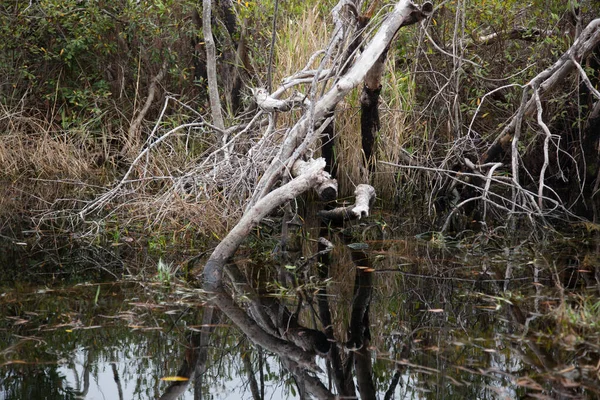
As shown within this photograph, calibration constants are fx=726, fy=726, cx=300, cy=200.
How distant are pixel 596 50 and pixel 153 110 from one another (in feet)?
17.8

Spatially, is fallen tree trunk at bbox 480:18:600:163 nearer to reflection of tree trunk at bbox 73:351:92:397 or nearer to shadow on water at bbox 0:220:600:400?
shadow on water at bbox 0:220:600:400

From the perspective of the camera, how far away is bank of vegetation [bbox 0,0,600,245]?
20.5 ft

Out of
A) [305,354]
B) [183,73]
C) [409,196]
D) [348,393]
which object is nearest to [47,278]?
[305,354]

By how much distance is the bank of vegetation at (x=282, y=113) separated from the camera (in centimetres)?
623

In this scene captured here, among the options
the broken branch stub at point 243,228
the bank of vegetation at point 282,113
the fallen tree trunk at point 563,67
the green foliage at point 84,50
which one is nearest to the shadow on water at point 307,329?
the broken branch stub at point 243,228

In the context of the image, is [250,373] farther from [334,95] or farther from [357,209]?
[334,95]

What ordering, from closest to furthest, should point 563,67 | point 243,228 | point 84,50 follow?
point 243,228
point 563,67
point 84,50

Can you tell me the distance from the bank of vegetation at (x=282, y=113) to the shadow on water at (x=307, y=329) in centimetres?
87

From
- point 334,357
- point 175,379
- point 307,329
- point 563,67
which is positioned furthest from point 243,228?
point 563,67

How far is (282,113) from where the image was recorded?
7480 millimetres

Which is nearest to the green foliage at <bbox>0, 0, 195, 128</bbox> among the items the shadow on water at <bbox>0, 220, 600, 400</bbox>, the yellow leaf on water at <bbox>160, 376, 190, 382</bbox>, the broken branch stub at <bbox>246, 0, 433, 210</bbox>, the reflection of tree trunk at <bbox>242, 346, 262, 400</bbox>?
the broken branch stub at <bbox>246, 0, 433, 210</bbox>

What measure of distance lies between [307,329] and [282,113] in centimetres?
386

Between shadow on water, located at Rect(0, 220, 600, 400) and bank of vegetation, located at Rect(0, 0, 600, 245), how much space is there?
2.85ft

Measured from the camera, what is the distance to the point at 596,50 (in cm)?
696
